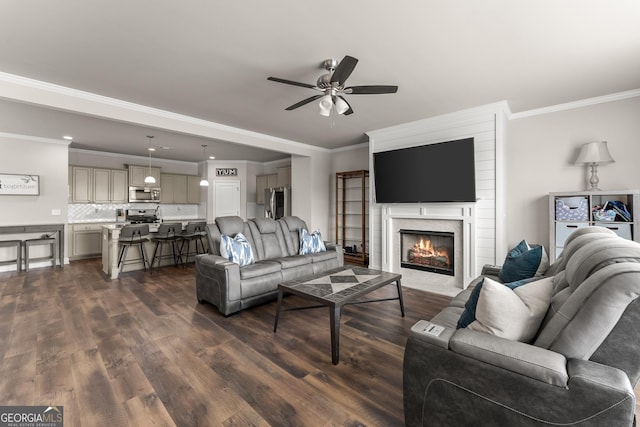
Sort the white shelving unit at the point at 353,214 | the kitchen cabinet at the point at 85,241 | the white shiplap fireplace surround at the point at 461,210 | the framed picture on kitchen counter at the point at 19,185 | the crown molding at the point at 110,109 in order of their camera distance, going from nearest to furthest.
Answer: the crown molding at the point at 110,109, the white shiplap fireplace surround at the point at 461,210, the framed picture on kitchen counter at the point at 19,185, the white shelving unit at the point at 353,214, the kitchen cabinet at the point at 85,241

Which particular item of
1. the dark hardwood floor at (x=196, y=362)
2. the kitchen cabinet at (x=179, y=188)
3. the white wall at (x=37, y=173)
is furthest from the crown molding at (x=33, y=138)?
the dark hardwood floor at (x=196, y=362)

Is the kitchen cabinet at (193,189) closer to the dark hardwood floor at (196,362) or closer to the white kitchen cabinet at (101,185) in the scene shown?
the white kitchen cabinet at (101,185)

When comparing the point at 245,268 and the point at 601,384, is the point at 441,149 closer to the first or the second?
the point at 245,268

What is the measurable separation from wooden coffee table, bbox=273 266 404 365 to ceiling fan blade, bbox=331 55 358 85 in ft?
6.09

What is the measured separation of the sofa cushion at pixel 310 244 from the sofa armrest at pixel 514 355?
3138mm

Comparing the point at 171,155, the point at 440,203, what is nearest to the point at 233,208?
the point at 171,155

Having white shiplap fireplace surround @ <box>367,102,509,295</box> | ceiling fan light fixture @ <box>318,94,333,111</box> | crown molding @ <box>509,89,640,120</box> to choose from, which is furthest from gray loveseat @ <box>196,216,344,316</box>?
crown molding @ <box>509,89,640,120</box>

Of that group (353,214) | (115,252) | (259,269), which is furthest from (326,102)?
(115,252)

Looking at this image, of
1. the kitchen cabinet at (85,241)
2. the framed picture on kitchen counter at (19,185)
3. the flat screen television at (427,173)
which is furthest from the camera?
the kitchen cabinet at (85,241)

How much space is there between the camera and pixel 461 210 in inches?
162

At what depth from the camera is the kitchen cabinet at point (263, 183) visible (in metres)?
7.85

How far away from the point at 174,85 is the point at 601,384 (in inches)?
155

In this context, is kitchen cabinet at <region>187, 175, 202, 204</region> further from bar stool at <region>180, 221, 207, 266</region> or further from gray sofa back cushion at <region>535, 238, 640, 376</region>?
gray sofa back cushion at <region>535, 238, 640, 376</region>

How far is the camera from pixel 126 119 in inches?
142
